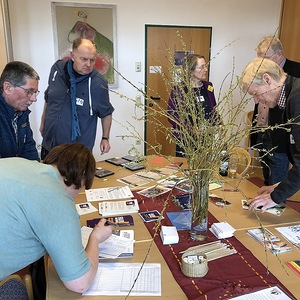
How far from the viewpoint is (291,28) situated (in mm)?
4285

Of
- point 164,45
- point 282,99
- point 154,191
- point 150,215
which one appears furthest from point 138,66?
point 150,215

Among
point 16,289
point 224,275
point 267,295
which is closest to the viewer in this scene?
point 267,295

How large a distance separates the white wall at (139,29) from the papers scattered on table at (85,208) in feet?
8.36

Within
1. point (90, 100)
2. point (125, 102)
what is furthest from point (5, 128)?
point (125, 102)

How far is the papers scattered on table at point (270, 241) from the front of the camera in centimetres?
142

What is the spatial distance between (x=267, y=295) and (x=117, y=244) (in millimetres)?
644

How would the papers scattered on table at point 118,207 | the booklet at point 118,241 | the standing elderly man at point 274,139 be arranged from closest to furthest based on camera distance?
the booklet at point 118,241
the papers scattered on table at point 118,207
the standing elderly man at point 274,139

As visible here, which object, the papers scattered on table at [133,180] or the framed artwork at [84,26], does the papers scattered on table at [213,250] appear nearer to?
the papers scattered on table at [133,180]

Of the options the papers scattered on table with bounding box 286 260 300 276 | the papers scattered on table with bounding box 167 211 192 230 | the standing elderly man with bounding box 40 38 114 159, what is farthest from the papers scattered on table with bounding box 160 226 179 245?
the standing elderly man with bounding box 40 38 114 159

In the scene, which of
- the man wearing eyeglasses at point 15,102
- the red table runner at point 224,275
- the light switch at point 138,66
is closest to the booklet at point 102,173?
the man wearing eyeglasses at point 15,102

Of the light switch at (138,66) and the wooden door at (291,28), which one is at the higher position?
the wooden door at (291,28)

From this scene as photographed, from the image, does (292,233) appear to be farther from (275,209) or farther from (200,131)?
(200,131)

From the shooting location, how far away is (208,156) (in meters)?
1.35

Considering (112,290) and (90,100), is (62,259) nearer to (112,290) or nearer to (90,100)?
(112,290)
